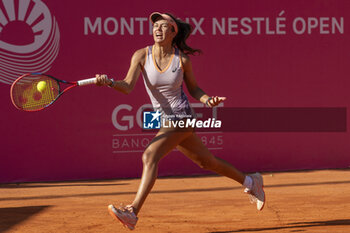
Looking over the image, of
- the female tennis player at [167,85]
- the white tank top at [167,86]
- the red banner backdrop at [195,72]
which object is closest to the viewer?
the female tennis player at [167,85]

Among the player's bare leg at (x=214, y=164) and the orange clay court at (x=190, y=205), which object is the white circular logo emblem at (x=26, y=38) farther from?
the player's bare leg at (x=214, y=164)

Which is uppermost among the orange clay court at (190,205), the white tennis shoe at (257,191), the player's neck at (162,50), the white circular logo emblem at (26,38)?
the white circular logo emblem at (26,38)

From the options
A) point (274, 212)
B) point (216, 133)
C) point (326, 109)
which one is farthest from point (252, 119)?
point (274, 212)

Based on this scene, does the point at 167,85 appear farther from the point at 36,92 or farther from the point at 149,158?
the point at 36,92

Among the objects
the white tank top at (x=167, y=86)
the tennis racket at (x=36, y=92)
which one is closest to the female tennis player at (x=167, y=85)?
the white tank top at (x=167, y=86)

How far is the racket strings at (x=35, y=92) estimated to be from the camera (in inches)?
181

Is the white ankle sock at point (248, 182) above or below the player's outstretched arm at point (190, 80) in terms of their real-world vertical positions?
below

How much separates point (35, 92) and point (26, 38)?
3.40 metres

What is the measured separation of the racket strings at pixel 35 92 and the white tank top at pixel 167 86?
75 centimetres

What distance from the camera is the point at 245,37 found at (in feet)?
27.5

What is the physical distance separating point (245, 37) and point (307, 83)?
3.71ft

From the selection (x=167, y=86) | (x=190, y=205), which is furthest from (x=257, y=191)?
(x=167, y=86)

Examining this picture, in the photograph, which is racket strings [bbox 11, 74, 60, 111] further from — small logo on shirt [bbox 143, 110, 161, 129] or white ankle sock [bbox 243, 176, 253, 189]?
small logo on shirt [bbox 143, 110, 161, 129]

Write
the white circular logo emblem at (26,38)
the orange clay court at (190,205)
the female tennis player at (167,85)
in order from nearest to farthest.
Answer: the female tennis player at (167,85) → the orange clay court at (190,205) → the white circular logo emblem at (26,38)
